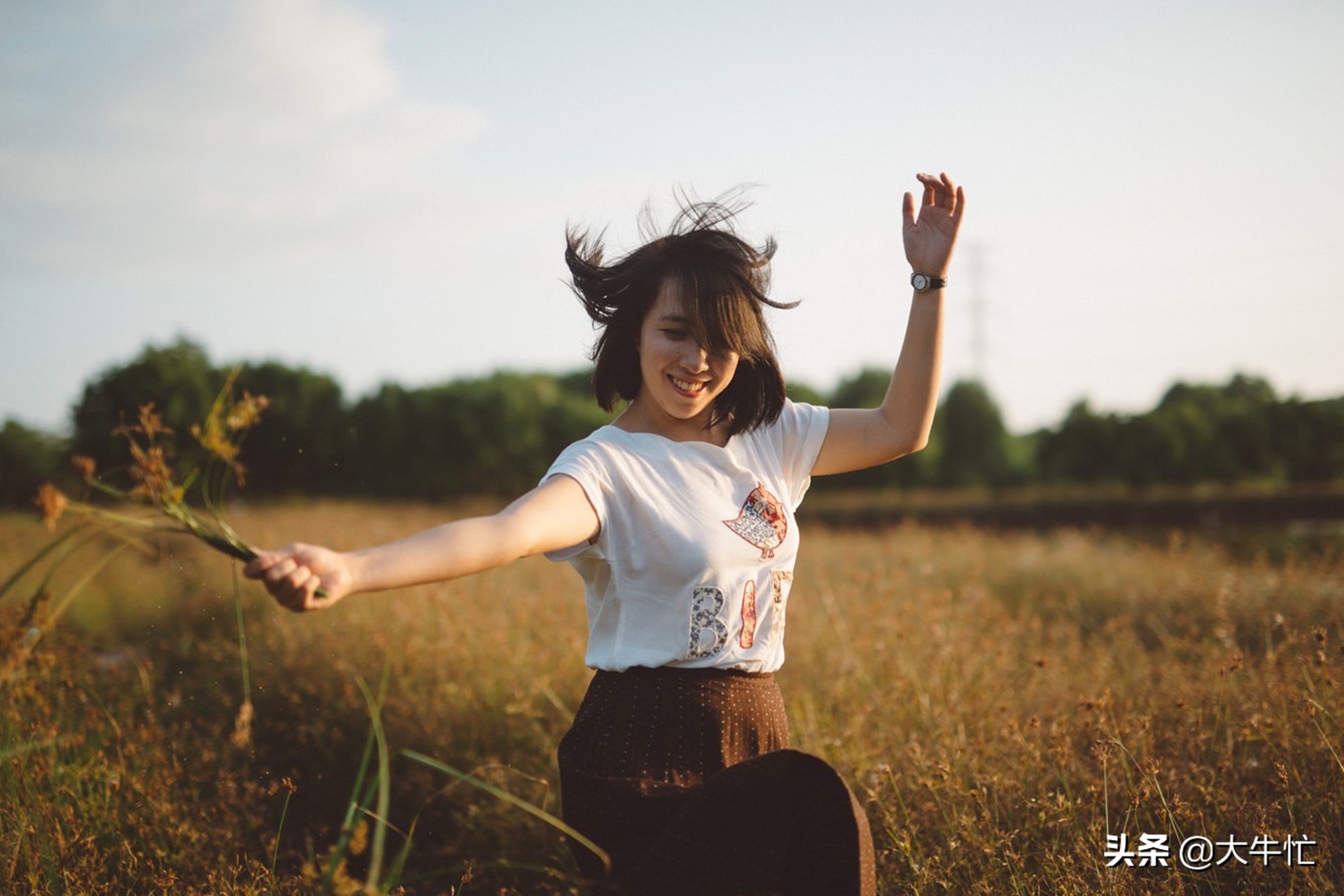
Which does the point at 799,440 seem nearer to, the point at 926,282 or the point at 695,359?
the point at 695,359

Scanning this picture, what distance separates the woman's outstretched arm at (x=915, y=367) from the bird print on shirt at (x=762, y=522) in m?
0.26

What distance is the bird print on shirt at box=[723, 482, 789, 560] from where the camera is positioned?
218cm

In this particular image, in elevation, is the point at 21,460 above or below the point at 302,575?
above

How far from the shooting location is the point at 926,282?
246cm

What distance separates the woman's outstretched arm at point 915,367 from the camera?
96.5 inches

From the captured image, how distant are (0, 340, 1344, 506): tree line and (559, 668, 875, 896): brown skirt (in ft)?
3.67

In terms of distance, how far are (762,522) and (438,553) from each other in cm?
86

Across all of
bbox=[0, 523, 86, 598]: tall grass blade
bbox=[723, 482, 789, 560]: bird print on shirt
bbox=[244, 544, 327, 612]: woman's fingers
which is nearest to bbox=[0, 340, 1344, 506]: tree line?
bbox=[0, 523, 86, 598]: tall grass blade

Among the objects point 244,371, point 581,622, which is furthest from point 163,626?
point 581,622

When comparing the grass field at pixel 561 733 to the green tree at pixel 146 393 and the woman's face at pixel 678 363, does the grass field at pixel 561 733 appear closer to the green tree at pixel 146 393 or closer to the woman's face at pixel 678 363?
the woman's face at pixel 678 363

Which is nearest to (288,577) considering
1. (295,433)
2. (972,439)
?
(295,433)

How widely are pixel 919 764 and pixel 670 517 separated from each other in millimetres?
1371

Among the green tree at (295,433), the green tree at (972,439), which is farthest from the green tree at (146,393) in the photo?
the green tree at (972,439)

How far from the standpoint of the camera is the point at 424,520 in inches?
443
